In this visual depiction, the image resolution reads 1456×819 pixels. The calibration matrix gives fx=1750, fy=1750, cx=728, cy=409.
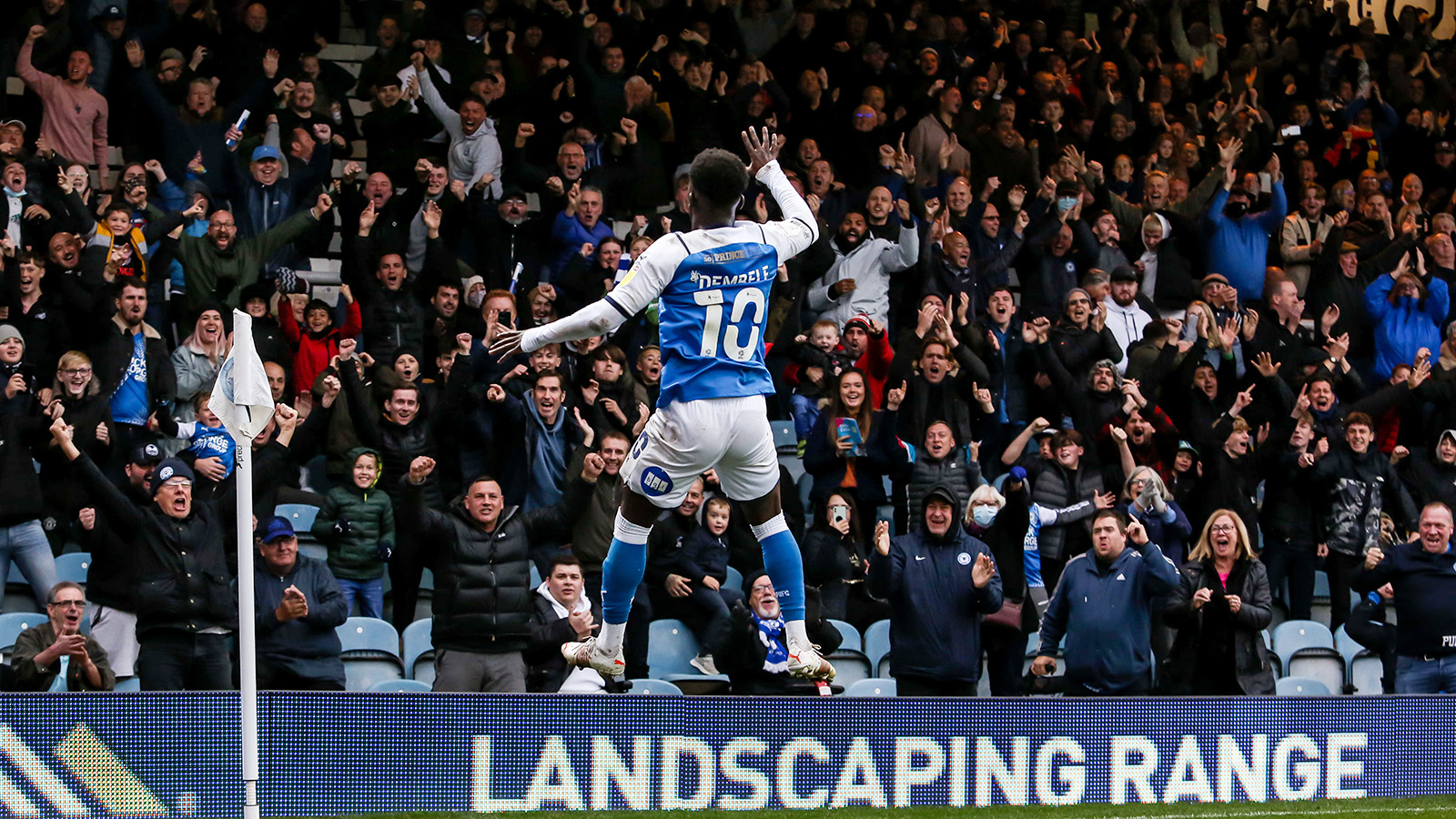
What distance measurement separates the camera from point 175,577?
33.9 ft

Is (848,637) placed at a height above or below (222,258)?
below

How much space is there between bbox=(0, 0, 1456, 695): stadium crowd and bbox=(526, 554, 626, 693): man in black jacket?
0.10ft

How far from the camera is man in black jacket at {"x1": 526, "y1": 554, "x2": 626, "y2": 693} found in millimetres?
10938

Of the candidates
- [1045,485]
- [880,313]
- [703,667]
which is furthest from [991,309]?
[703,667]

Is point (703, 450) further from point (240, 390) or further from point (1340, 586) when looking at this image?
point (1340, 586)

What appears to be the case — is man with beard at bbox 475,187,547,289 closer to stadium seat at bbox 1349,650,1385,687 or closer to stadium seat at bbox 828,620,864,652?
stadium seat at bbox 828,620,864,652

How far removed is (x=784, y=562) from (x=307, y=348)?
6.05 metres

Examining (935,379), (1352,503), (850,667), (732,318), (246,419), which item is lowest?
(850,667)

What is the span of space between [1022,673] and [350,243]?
6.16 metres

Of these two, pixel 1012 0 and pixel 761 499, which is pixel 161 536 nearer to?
pixel 761 499

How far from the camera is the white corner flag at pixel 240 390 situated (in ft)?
25.7

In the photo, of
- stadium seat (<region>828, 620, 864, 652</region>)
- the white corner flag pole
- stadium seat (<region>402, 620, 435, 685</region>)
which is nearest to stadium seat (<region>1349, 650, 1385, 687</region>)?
stadium seat (<region>828, 620, 864, 652</region>)

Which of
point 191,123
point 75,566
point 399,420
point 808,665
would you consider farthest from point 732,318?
point 191,123

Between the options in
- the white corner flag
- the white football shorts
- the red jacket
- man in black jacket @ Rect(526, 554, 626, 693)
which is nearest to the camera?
the white corner flag
